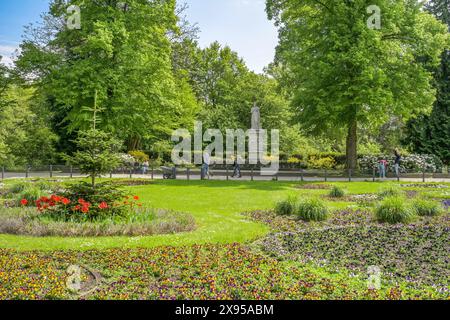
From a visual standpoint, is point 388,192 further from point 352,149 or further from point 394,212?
point 352,149

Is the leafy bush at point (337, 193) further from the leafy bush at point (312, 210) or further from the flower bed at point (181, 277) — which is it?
the flower bed at point (181, 277)

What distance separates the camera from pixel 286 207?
630 inches

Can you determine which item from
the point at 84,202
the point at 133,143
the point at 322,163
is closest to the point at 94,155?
the point at 84,202

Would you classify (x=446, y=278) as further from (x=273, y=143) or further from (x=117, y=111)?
(x=273, y=143)

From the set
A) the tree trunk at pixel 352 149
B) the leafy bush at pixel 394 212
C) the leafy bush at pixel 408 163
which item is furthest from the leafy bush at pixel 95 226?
the leafy bush at pixel 408 163

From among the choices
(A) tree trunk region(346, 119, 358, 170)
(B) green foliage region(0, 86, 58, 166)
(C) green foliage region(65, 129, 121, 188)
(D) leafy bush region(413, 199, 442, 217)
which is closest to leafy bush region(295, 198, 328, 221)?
(D) leafy bush region(413, 199, 442, 217)

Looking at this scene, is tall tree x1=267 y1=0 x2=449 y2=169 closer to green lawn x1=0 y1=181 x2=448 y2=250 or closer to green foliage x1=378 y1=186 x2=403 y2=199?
green lawn x1=0 y1=181 x2=448 y2=250

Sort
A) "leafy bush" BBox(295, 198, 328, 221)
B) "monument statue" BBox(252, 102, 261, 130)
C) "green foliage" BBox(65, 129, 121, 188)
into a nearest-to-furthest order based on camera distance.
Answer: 1. "green foliage" BBox(65, 129, 121, 188)
2. "leafy bush" BBox(295, 198, 328, 221)
3. "monument statue" BBox(252, 102, 261, 130)

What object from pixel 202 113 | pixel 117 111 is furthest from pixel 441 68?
pixel 117 111

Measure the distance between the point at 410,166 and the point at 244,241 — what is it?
29250mm

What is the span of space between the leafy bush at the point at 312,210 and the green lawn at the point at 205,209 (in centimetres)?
192

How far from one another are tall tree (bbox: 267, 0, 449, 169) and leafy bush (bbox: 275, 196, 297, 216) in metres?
14.2

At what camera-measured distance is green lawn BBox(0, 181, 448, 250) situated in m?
10.6
